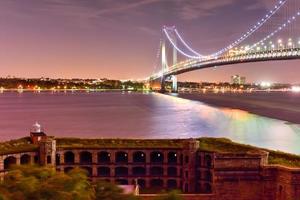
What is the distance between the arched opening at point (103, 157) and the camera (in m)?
32.5

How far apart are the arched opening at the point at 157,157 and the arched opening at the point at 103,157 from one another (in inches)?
99.3

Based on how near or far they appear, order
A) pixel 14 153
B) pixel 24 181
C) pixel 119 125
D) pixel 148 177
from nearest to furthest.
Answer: pixel 24 181
pixel 14 153
pixel 148 177
pixel 119 125

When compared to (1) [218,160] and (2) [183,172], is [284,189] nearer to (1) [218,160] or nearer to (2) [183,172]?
(1) [218,160]

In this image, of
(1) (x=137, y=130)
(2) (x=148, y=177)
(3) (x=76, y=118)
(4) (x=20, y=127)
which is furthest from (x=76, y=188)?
(3) (x=76, y=118)

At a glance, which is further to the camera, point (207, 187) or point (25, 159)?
point (207, 187)

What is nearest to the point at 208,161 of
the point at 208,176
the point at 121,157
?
the point at 208,176

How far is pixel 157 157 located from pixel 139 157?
1.04 m

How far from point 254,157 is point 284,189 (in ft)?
6.74

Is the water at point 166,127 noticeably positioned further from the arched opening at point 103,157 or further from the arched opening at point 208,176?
the arched opening at point 103,157

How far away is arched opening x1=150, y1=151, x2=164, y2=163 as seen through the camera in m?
32.5

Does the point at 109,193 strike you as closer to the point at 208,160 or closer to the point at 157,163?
the point at 208,160

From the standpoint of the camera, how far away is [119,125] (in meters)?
73.9

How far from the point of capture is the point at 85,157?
32.8m

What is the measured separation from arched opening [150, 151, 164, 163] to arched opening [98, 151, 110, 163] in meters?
2.52
